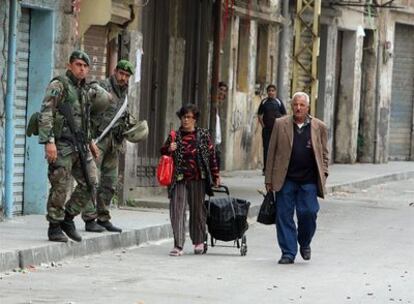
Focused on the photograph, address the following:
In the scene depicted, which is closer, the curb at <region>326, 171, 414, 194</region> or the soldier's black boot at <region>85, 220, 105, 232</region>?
the soldier's black boot at <region>85, 220, 105, 232</region>

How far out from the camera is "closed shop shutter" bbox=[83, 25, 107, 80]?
18.9 meters

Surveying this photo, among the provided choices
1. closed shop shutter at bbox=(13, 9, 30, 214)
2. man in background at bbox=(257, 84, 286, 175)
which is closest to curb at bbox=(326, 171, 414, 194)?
man in background at bbox=(257, 84, 286, 175)

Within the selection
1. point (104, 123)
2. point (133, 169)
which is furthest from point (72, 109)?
point (133, 169)

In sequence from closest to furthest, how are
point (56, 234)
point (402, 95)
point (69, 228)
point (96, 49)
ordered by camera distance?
point (56, 234), point (69, 228), point (96, 49), point (402, 95)

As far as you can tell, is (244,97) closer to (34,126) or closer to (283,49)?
(283,49)

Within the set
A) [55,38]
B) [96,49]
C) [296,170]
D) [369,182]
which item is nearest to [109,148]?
[296,170]

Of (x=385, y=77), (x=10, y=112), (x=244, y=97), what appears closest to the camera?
(x=10, y=112)

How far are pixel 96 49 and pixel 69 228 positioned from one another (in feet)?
17.9

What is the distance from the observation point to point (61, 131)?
44.8ft

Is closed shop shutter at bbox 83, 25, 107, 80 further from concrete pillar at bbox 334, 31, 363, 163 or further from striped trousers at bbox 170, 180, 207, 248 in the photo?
concrete pillar at bbox 334, 31, 363, 163

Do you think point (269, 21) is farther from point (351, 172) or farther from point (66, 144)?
point (66, 144)

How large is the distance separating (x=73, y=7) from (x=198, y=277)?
585 centimetres

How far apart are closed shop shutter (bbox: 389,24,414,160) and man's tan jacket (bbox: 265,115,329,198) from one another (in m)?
26.4

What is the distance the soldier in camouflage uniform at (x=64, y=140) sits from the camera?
1345cm
